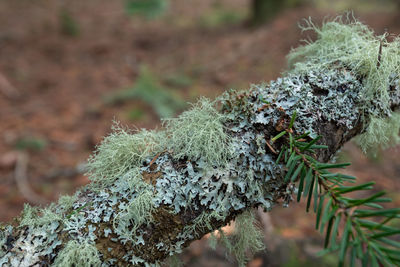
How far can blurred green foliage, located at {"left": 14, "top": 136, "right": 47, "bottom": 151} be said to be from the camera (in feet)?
12.1

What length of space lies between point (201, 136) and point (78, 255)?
465mm

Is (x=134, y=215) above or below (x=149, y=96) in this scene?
below

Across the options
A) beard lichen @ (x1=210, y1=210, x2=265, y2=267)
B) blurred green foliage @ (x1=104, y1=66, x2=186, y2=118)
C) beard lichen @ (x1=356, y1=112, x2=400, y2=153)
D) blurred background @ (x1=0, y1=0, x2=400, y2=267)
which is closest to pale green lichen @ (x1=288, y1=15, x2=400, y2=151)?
beard lichen @ (x1=356, y1=112, x2=400, y2=153)

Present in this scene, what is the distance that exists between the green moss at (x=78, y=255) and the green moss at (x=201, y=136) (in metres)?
0.35

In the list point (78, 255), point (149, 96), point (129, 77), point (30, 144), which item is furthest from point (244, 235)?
point (129, 77)

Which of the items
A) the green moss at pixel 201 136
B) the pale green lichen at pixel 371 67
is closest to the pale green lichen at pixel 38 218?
the green moss at pixel 201 136

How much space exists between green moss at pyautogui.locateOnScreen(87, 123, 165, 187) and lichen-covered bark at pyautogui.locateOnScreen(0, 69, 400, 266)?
39mm

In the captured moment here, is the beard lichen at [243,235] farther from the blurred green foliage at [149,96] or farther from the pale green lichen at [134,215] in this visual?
the blurred green foliage at [149,96]

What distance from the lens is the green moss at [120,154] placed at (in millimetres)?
1029

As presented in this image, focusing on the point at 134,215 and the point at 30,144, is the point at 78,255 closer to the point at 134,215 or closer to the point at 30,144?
the point at 134,215

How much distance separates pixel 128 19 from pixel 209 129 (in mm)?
7330

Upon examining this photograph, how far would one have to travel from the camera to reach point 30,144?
3.74 metres

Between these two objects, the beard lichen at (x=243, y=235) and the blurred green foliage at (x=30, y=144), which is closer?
the beard lichen at (x=243, y=235)

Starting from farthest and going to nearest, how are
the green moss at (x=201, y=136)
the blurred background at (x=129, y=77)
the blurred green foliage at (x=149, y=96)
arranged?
the blurred green foliage at (x=149, y=96) → the blurred background at (x=129, y=77) → the green moss at (x=201, y=136)
